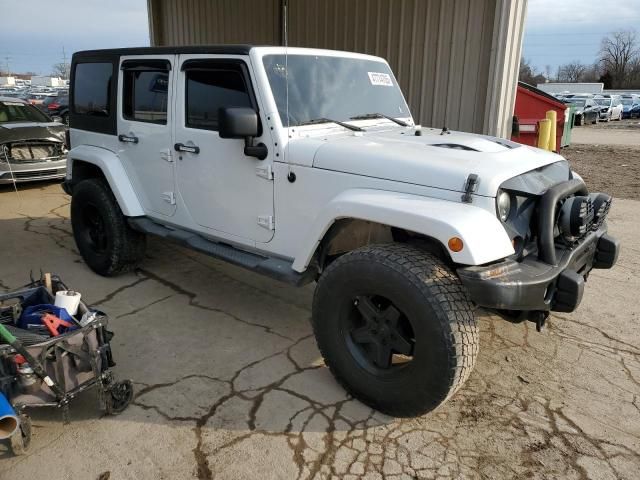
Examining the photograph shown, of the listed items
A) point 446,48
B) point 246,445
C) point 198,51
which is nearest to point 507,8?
point 446,48

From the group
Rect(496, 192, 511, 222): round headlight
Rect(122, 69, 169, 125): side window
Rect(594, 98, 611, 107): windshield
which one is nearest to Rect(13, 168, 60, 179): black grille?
Rect(122, 69, 169, 125): side window

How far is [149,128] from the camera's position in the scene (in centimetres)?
408

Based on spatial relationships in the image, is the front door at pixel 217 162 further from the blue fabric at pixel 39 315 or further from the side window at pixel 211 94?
the blue fabric at pixel 39 315

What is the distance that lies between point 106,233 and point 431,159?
123 inches

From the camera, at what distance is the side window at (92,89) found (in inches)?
177

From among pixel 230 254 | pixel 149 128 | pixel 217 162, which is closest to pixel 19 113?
pixel 149 128

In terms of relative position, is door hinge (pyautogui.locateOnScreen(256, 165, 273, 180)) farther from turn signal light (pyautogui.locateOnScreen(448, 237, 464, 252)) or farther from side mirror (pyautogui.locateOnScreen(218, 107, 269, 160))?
turn signal light (pyautogui.locateOnScreen(448, 237, 464, 252))

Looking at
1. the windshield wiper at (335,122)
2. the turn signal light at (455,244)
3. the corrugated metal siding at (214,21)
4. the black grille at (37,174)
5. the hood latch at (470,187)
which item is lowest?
the black grille at (37,174)

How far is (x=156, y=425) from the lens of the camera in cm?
273

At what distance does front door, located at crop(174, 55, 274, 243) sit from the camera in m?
3.37

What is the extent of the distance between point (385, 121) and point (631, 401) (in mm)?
2403

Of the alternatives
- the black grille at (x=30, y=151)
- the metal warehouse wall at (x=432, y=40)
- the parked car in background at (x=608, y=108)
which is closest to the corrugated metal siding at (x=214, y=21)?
A: the metal warehouse wall at (x=432, y=40)

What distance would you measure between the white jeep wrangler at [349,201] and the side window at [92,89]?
0.07 feet

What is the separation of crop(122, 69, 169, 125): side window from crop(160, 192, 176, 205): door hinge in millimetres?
549
